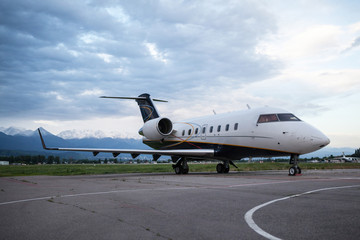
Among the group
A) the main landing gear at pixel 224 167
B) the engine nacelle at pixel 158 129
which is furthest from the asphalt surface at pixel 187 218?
the engine nacelle at pixel 158 129

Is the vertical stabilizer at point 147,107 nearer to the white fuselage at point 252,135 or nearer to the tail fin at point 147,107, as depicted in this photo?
the tail fin at point 147,107

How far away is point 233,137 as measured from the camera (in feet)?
62.4

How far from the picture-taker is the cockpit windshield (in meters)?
16.8

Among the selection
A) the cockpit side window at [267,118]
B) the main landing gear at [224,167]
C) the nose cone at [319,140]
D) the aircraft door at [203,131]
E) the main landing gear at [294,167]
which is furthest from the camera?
the main landing gear at [224,167]

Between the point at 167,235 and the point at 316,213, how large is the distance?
2.75 meters

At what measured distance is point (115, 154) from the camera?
20906 mm

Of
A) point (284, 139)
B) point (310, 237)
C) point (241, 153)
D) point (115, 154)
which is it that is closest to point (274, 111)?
point (284, 139)

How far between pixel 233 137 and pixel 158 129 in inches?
271

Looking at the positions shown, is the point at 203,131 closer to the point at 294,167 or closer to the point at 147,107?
the point at 294,167

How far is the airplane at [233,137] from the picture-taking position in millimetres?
15969

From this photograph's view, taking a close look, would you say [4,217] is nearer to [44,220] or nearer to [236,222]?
[44,220]

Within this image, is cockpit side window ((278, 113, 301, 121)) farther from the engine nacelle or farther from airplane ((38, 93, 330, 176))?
the engine nacelle

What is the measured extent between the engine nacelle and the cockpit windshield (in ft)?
27.9

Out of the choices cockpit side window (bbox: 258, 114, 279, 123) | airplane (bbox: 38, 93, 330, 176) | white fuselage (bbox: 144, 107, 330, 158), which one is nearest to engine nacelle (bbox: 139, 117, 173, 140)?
airplane (bbox: 38, 93, 330, 176)
